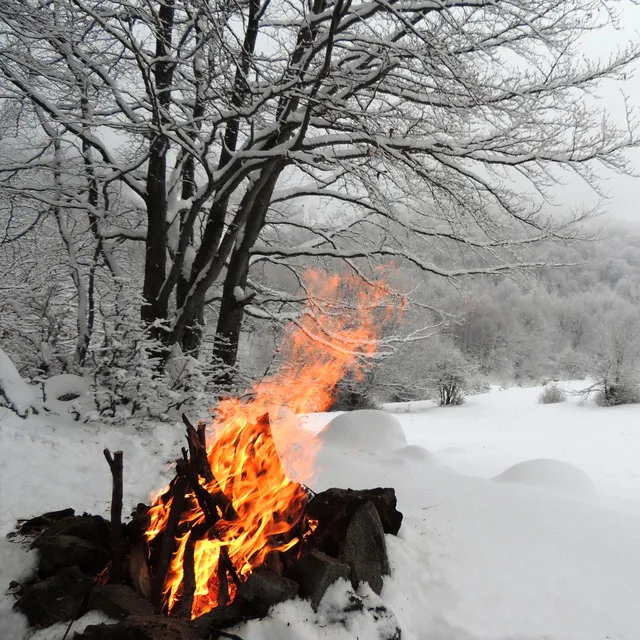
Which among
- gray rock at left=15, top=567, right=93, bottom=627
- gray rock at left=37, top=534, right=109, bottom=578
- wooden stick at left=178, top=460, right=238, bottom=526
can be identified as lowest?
gray rock at left=15, top=567, right=93, bottom=627

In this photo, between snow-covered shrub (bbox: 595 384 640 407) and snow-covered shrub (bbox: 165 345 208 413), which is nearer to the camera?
snow-covered shrub (bbox: 165 345 208 413)

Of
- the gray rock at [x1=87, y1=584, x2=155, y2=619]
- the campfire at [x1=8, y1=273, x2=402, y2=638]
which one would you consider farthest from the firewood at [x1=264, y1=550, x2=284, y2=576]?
the gray rock at [x1=87, y1=584, x2=155, y2=619]

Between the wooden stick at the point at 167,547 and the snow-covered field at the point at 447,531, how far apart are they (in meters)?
0.44

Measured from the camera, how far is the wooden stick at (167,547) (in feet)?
7.23

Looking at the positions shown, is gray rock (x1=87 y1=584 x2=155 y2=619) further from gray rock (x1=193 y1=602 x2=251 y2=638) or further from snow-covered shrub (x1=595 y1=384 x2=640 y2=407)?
snow-covered shrub (x1=595 y1=384 x2=640 y2=407)

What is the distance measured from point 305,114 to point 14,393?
448 centimetres

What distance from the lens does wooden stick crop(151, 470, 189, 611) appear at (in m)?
2.20

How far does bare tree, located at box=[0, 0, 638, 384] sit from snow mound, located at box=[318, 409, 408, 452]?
220cm

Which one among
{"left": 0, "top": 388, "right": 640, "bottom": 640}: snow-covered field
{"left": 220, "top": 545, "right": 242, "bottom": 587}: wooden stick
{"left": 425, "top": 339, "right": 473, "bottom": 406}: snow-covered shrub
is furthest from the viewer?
{"left": 425, "top": 339, "right": 473, "bottom": 406}: snow-covered shrub

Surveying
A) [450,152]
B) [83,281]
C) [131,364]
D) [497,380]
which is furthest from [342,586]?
[497,380]

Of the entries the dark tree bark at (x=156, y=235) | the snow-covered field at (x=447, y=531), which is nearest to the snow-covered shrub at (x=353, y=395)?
the snow-covered field at (x=447, y=531)

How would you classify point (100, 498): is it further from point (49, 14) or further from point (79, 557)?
point (49, 14)

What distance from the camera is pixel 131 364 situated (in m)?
5.30

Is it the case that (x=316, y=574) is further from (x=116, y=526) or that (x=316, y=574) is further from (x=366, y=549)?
(x=116, y=526)
